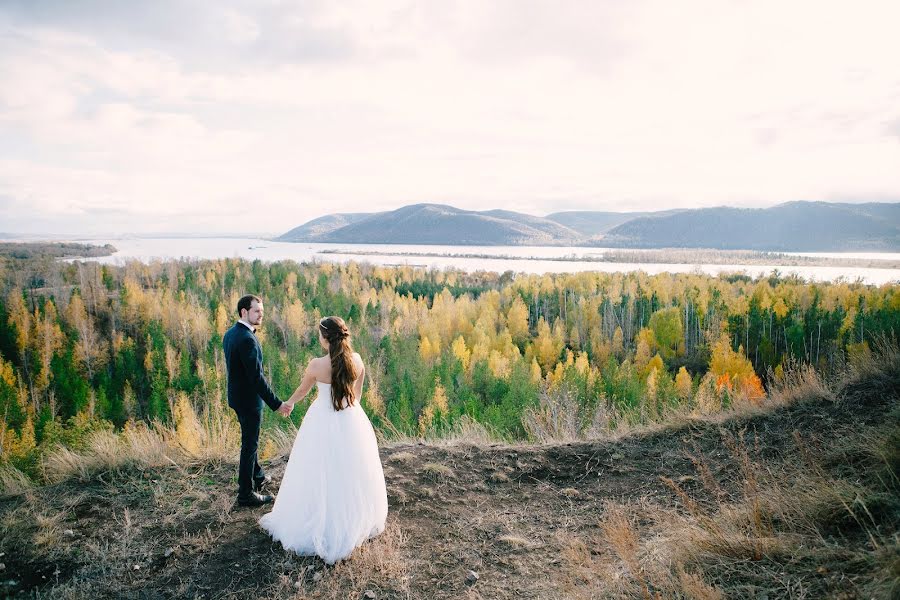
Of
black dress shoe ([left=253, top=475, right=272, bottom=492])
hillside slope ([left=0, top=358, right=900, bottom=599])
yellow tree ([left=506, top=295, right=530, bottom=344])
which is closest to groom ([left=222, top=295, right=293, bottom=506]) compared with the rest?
black dress shoe ([left=253, top=475, right=272, bottom=492])

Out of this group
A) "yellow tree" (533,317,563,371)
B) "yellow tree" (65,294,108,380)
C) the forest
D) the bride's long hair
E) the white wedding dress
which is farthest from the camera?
"yellow tree" (533,317,563,371)

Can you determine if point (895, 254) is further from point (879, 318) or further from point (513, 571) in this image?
point (513, 571)

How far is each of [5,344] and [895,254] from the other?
678ft

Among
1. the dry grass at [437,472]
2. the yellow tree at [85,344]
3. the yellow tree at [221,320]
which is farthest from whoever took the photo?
the yellow tree at [221,320]

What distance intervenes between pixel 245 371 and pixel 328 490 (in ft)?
5.26

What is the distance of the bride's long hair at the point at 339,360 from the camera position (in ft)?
16.7

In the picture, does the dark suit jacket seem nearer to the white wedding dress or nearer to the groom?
the groom

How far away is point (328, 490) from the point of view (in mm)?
5020

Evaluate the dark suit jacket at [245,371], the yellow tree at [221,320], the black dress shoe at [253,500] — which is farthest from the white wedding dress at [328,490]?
the yellow tree at [221,320]

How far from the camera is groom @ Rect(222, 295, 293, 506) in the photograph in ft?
Answer: 17.8

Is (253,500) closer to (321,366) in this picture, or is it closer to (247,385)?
(247,385)

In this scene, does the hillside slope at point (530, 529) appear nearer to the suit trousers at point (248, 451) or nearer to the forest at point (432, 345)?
the suit trousers at point (248, 451)

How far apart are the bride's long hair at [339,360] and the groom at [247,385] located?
733mm

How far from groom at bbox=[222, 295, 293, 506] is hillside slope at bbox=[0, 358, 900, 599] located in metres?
0.45
